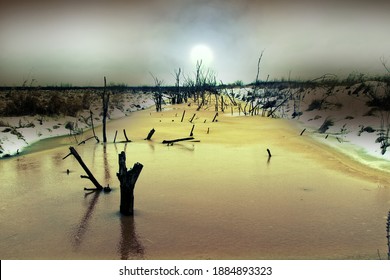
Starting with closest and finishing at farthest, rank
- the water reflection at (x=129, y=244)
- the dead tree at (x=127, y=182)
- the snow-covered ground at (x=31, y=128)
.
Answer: the water reflection at (x=129, y=244) → the dead tree at (x=127, y=182) → the snow-covered ground at (x=31, y=128)

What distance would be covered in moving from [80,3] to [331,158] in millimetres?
3013

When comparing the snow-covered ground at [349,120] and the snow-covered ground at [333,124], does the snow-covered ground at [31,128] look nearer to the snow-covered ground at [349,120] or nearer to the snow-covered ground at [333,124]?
the snow-covered ground at [333,124]

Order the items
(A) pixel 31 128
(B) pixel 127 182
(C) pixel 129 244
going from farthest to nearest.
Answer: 1. (A) pixel 31 128
2. (B) pixel 127 182
3. (C) pixel 129 244

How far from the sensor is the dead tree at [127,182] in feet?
8.34

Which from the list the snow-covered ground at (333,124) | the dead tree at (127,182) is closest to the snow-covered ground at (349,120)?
the snow-covered ground at (333,124)

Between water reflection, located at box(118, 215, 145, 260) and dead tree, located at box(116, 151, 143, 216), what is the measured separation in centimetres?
15

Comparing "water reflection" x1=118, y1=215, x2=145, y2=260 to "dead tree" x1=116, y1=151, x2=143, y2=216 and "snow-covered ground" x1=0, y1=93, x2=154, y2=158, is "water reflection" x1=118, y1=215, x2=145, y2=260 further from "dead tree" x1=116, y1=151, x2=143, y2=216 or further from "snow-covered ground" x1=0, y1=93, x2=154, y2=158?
"snow-covered ground" x1=0, y1=93, x2=154, y2=158

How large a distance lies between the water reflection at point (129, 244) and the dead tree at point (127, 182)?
0.15 m

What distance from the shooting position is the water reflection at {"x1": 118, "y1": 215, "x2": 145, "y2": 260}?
2186 millimetres

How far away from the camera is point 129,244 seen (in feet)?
7.45

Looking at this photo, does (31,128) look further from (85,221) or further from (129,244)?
(129,244)

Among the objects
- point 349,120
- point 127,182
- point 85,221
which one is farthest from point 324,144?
point 85,221

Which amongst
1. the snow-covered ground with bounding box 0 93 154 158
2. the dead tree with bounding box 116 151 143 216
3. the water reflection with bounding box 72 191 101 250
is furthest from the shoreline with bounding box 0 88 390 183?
the dead tree with bounding box 116 151 143 216

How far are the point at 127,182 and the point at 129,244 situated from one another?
422 millimetres
